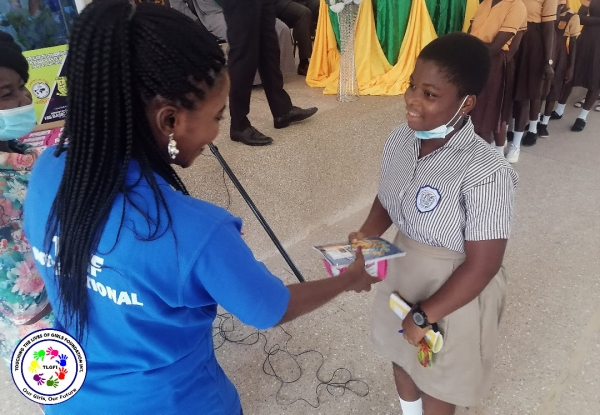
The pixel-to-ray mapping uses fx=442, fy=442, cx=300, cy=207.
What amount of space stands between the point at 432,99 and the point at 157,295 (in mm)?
749

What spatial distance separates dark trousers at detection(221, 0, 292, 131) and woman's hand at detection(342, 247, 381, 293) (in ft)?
4.71

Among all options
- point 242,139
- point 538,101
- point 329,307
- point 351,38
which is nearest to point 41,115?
point 242,139

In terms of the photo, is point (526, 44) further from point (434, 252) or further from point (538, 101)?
point (434, 252)

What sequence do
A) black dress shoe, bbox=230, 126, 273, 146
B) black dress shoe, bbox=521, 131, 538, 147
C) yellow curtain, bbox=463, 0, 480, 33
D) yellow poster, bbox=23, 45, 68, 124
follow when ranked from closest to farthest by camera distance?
yellow poster, bbox=23, 45, 68, 124 → black dress shoe, bbox=230, 126, 273, 146 → yellow curtain, bbox=463, 0, 480, 33 → black dress shoe, bbox=521, 131, 538, 147

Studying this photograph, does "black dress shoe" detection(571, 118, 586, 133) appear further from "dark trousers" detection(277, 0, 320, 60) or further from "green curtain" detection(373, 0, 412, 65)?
"dark trousers" detection(277, 0, 320, 60)

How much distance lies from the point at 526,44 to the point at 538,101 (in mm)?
527

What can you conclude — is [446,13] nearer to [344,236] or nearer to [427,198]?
[344,236]

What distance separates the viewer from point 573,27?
3363mm

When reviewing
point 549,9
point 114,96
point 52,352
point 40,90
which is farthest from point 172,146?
point 549,9

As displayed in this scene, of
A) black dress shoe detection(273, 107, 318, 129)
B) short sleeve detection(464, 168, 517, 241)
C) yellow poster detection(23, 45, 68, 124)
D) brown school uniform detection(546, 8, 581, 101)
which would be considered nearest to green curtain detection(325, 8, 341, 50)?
black dress shoe detection(273, 107, 318, 129)

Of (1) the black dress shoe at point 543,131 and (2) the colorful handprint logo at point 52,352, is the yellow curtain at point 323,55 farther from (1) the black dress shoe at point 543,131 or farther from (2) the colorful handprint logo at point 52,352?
(2) the colorful handprint logo at point 52,352

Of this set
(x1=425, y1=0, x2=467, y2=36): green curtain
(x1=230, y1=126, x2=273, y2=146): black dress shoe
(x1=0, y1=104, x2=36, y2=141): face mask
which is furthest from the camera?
(x1=425, y1=0, x2=467, y2=36): green curtain

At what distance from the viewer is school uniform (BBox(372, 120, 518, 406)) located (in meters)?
0.97

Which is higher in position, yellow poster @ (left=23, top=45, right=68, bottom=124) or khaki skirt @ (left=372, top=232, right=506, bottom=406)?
yellow poster @ (left=23, top=45, right=68, bottom=124)
